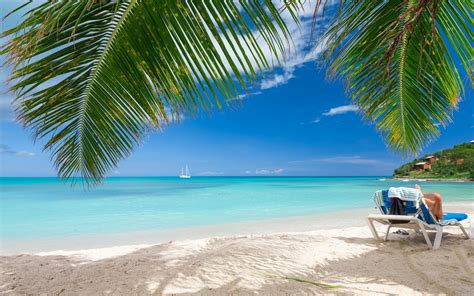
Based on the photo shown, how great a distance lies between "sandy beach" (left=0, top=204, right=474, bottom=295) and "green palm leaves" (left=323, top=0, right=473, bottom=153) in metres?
1.35

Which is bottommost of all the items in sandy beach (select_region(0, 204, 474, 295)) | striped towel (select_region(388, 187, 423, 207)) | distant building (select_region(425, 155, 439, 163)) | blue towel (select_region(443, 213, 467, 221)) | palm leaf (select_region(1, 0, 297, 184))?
sandy beach (select_region(0, 204, 474, 295))

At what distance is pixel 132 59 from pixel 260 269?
7.72 ft

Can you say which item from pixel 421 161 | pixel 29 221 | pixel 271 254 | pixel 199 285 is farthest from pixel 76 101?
pixel 421 161

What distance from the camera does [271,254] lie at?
12.1ft

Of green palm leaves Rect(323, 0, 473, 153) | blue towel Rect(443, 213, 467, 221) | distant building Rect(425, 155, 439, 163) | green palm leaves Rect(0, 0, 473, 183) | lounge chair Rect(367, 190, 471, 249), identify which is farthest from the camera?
distant building Rect(425, 155, 439, 163)

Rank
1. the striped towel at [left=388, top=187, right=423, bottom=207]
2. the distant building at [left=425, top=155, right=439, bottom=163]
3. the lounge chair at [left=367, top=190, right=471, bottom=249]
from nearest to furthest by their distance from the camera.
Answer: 1. the lounge chair at [left=367, top=190, right=471, bottom=249]
2. the striped towel at [left=388, top=187, right=423, bottom=207]
3. the distant building at [left=425, top=155, right=439, bottom=163]

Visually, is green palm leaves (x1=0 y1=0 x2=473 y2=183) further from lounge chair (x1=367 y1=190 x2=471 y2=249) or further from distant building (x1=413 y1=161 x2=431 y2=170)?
distant building (x1=413 y1=161 x2=431 y2=170)

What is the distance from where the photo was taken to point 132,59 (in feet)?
5.55

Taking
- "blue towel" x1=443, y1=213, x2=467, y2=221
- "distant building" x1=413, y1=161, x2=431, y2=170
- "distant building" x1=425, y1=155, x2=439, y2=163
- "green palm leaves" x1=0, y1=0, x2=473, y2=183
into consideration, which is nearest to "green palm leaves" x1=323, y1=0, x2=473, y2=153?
"green palm leaves" x1=0, y1=0, x2=473, y2=183

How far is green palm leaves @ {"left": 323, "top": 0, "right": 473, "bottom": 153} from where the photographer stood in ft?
6.11

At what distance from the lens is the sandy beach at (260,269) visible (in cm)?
278

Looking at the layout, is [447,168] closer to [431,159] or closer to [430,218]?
[431,159]

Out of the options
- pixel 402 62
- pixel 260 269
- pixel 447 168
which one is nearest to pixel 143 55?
pixel 402 62

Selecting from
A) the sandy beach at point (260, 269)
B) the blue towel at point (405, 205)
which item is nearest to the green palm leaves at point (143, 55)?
the sandy beach at point (260, 269)
